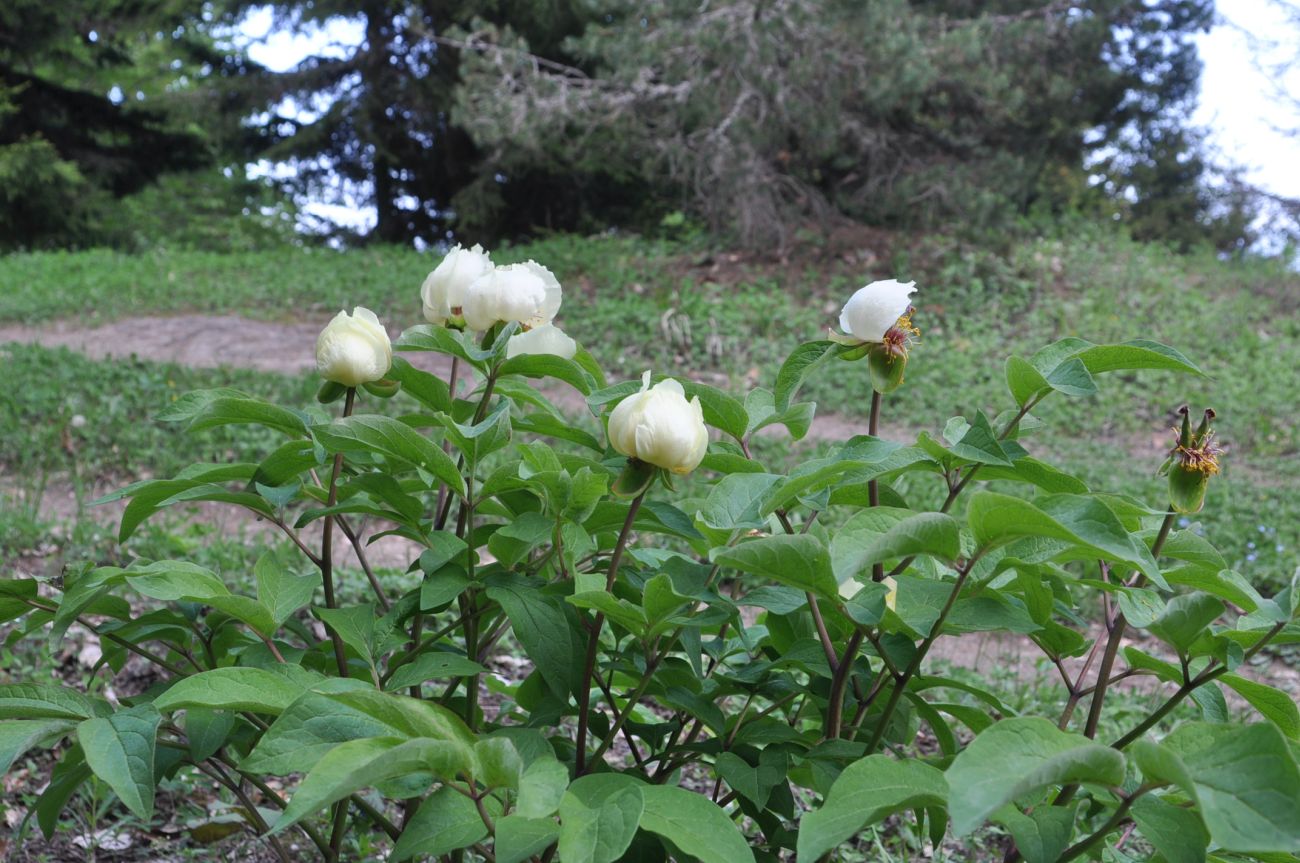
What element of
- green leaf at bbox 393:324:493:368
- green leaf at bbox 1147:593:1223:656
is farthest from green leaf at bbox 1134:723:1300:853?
green leaf at bbox 393:324:493:368

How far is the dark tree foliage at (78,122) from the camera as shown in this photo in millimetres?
12477

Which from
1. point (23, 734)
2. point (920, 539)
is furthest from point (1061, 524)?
point (23, 734)

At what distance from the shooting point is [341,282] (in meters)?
8.94

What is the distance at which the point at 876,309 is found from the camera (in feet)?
3.63

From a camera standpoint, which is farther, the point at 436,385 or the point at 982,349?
the point at 982,349

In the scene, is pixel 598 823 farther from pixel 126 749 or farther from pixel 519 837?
pixel 126 749

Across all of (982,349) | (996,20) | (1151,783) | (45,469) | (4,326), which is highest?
(996,20)

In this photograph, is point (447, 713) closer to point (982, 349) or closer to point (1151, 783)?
point (1151, 783)

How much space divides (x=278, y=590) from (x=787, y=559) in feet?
2.00

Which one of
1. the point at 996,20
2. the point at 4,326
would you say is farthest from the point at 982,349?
the point at 4,326

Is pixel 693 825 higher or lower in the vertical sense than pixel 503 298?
lower

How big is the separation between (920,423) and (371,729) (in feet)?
16.9

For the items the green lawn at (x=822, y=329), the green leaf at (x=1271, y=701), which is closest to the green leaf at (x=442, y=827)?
the green leaf at (x=1271, y=701)

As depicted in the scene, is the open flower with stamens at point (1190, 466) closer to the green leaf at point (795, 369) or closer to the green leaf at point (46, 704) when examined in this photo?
the green leaf at point (795, 369)
